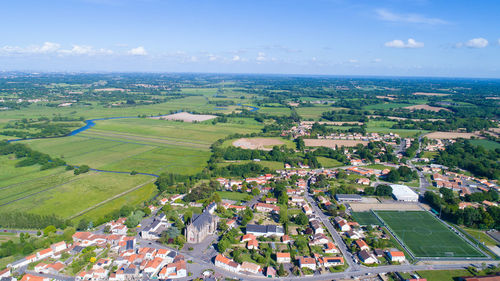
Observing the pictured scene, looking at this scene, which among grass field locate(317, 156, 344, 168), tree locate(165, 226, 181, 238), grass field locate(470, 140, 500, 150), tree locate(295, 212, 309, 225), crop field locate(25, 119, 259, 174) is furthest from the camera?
grass field locate(470, 140, 500, 150)

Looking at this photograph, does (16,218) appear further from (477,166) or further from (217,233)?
(477,166)

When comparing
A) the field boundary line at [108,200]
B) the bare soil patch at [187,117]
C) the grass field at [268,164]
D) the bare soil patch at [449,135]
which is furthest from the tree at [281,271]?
the bare soil patch at [187,117]

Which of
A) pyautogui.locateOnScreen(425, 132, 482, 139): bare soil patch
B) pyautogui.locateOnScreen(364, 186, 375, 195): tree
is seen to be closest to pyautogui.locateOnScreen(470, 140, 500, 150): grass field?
pyautogui.locateOnScreen(425, 132, 482, 139): bare soil patch

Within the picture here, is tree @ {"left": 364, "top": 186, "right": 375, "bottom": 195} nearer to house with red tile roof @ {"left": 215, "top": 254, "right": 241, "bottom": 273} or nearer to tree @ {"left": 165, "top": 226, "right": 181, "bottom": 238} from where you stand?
house with red tile roof @ {"left": 215, "top": 254, "right": 241, "bottom": 273}

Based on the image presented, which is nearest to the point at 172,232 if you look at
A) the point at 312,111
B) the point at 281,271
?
the point at 281,271

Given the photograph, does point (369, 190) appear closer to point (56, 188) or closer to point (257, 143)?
point (257, 143)

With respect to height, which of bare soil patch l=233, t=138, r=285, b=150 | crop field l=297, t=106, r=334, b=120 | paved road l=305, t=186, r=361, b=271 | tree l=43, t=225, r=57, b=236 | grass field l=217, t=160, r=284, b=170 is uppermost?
crop field l=297, t=106, r=334, b=120
